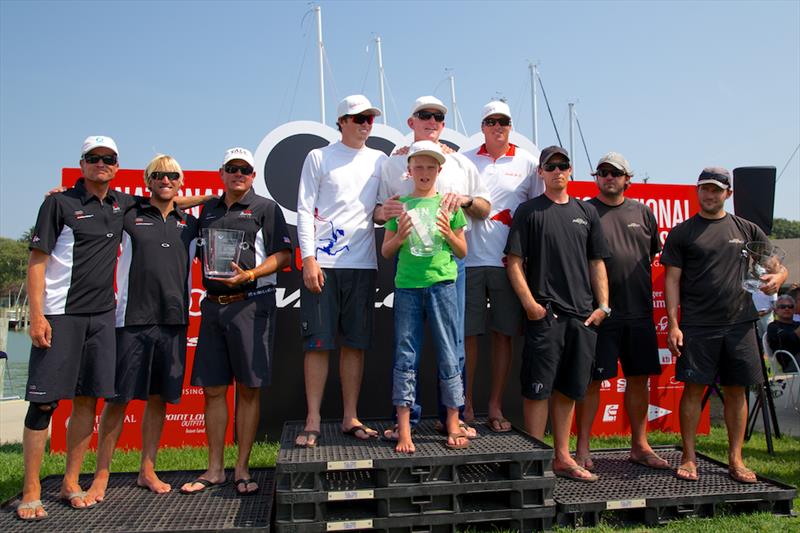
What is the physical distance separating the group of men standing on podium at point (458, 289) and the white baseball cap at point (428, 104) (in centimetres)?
1

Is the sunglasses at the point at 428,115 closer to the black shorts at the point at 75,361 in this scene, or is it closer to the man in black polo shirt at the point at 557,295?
the man in black polo shirt at the point at 557,295

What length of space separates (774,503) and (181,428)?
4687 mm

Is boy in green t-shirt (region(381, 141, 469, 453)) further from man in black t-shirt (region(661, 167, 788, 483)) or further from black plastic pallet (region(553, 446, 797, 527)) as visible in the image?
man in black t-shirt (region(661, 167, 788, 483))

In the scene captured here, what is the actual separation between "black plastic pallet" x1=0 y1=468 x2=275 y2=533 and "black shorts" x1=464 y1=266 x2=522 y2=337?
68.7 inches

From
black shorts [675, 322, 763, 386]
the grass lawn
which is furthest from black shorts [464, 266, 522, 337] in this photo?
the grass lawn

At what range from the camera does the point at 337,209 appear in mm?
3924

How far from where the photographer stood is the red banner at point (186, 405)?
17.5ft

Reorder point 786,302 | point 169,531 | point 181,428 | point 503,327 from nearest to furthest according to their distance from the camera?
point 169,531
point 503,327
point 181,428
point 786,302

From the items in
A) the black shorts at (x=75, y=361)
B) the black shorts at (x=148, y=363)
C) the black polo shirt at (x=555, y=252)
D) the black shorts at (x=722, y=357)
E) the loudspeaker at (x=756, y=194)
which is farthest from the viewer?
the loudspeaker at (x=756, y=194)

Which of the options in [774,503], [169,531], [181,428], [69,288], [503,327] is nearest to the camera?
[169,531]

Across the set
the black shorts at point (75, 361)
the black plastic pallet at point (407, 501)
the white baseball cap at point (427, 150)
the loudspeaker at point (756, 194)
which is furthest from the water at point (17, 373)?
the loudspeaker at point (756, 194)

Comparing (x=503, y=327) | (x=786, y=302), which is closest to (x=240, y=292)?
(x=503, y=327)

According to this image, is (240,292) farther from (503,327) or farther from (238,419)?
(503,327)

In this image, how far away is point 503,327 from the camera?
4254mm
